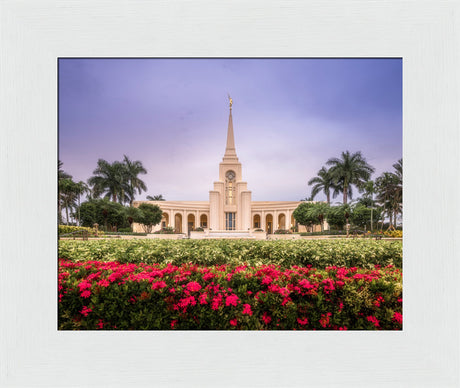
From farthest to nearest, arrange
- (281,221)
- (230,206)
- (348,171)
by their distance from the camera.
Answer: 1. (281,221)
2. (230,206)
3. (348,171)

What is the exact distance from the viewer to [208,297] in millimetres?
2812

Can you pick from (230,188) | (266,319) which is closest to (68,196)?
(266,319)

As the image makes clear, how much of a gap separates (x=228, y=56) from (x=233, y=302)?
10.6 feet

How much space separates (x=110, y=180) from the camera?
75.6 ft

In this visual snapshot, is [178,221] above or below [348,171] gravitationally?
below

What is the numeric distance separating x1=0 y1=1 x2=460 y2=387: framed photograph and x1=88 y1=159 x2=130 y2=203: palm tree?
67.2 ft

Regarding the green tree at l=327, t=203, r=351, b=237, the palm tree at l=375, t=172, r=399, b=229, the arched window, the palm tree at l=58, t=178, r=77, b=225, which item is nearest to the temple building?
the arched window

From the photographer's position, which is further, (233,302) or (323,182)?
(323,182)

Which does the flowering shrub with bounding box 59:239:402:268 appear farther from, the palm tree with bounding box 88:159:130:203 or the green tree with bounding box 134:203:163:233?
the palm tree with bounding box 88:159:130:203

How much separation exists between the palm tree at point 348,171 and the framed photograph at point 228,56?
19.8 metres

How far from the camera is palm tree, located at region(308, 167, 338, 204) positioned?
2437 cm

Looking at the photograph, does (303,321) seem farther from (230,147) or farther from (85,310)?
(230,147)
